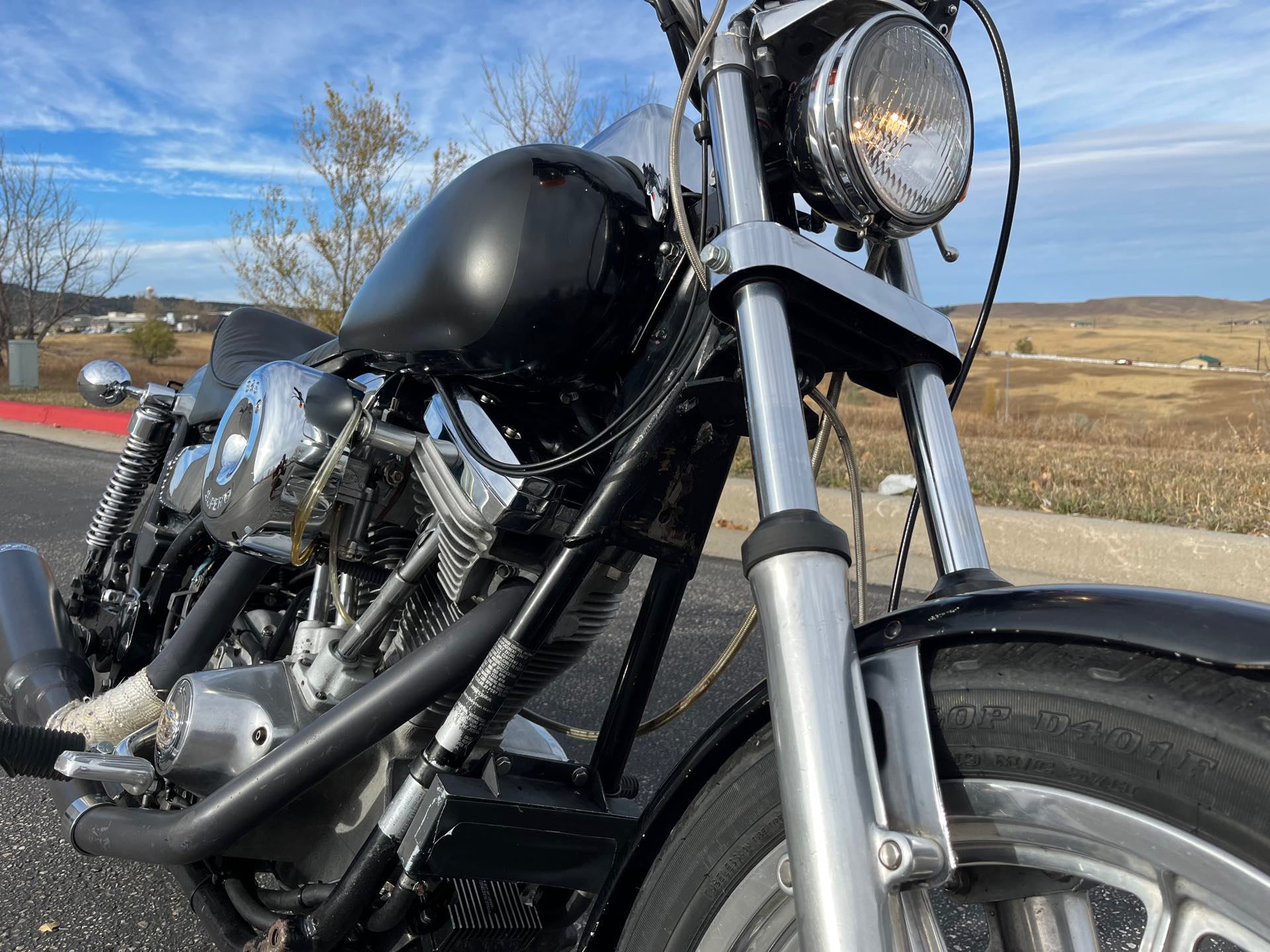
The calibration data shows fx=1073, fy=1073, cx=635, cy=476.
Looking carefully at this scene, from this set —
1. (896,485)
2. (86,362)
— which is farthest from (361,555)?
(86,362)

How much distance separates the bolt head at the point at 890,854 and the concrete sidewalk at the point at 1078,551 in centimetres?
309

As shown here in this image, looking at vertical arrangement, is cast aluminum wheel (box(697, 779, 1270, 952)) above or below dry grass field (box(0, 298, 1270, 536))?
below

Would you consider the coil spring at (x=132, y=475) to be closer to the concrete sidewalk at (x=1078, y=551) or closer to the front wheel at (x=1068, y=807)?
the front wheel at (x=1068, y=807)

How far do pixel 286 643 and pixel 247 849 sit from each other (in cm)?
55

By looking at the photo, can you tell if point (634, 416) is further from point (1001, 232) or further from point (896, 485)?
point (896, 485)

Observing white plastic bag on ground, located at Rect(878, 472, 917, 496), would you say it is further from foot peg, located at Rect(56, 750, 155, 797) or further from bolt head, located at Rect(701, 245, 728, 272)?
bolt head, located at Rect(701, 245, 728, 272)

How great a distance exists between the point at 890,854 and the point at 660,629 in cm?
75

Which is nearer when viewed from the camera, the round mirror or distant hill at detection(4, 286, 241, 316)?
the round mirror

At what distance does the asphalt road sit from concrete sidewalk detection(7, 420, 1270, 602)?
2.05ft

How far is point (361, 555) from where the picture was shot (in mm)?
1646

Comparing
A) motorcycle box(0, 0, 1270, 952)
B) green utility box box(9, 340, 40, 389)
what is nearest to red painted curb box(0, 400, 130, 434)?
green utility box box(9, 340, 40, 389)

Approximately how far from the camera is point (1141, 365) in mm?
38156

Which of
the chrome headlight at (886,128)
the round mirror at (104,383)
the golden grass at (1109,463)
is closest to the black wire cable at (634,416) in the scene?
the chrome headlight at (886,128)

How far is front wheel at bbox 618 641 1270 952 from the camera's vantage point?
0.75 meters
